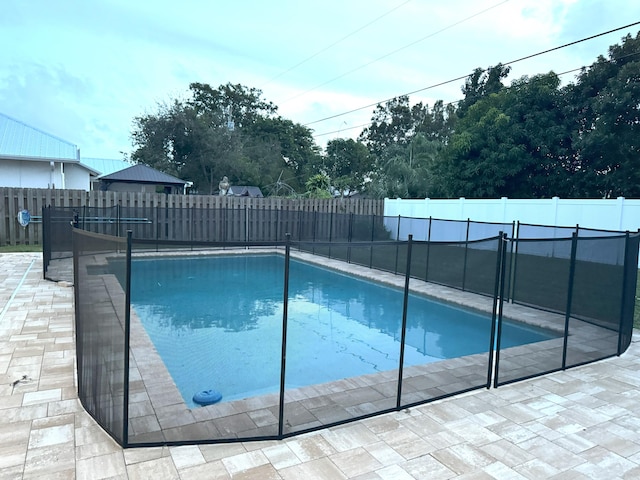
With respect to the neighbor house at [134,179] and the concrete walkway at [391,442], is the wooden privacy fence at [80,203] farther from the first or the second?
the concrete walkway at [391,442]

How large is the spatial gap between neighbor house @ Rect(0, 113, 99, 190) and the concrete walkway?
491 inches

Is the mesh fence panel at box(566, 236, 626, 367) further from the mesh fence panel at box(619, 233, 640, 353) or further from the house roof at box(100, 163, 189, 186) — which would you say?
the house roof at box(100, 163, 189, 186)

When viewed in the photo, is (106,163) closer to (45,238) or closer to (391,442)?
(45,238)

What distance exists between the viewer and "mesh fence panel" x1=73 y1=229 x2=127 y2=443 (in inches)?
97.7

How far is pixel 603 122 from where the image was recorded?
1329 centimetres

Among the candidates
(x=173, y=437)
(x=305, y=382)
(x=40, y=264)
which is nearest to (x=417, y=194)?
(x=40, y=264)

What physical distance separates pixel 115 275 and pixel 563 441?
310cm

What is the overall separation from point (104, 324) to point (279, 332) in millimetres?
2414

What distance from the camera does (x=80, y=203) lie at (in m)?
12.4

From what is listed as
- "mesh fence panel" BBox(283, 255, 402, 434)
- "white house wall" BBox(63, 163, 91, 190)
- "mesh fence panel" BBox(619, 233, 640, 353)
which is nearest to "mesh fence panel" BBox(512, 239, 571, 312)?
"mesh fence panel" BBox(619, 233, 640, 353)

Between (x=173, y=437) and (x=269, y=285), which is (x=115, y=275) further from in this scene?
(x=269, y=285)

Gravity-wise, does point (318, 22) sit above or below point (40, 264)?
above

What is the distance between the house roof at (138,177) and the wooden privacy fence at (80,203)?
275 cm

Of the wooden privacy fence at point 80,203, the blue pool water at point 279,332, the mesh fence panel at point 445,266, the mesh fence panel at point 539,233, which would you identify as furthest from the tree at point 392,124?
the blue pool water at point 279,332
